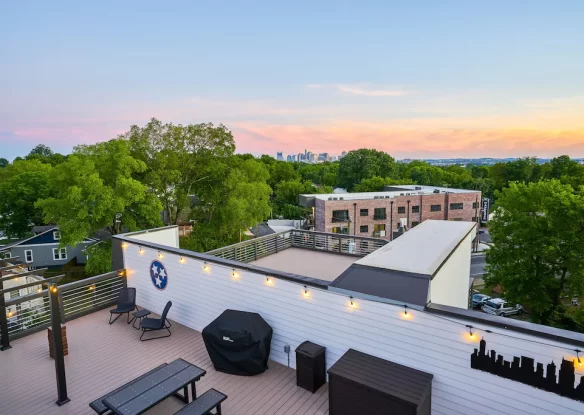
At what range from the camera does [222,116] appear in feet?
105

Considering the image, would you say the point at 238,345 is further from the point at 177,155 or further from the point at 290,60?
the point at 290,60

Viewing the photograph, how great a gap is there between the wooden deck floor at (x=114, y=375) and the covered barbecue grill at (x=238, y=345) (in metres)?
0.14

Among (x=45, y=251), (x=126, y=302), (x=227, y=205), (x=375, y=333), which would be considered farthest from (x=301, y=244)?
(x=45, y=251)

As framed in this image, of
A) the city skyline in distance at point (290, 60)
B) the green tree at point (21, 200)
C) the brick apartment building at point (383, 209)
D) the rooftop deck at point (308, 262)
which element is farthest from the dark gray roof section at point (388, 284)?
the green tree at point (21, 200)

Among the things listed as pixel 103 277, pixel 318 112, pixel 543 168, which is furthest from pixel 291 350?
pixel 543 168

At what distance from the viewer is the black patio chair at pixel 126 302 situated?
672 cm

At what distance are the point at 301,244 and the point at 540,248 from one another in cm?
1313

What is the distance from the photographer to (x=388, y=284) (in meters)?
4.39

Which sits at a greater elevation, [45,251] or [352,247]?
[352,247]

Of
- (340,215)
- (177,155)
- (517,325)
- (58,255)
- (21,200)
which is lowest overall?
(58,255)

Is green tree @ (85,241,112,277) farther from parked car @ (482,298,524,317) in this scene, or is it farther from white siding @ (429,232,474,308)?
parked car @ (482,298,524,317)

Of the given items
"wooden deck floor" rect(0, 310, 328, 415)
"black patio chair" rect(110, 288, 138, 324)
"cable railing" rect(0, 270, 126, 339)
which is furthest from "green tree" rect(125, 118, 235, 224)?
"wooden deck floor" rect(0, 310, 328, 415)

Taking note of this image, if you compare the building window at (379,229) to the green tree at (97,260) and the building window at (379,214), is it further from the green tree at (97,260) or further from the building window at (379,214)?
the green tree at (97,260)

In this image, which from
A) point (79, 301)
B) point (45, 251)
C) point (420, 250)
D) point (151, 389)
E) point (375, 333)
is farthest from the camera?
point (45, 251)
